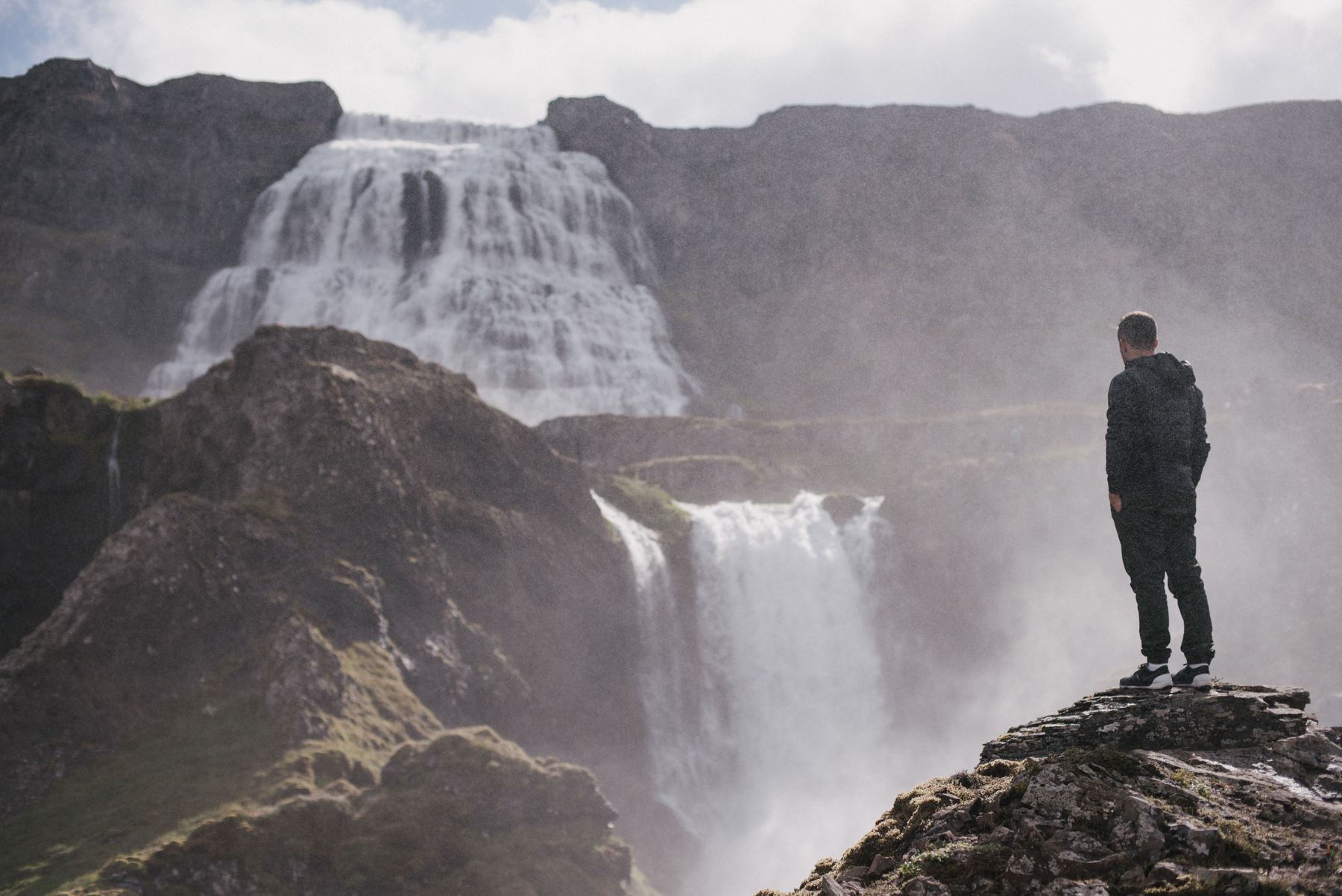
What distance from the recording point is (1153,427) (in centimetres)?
694

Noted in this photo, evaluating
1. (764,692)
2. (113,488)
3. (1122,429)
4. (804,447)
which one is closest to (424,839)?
(113,488)

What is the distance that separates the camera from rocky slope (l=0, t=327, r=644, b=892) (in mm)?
22000

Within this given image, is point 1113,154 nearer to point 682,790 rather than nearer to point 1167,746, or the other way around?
point 682,790

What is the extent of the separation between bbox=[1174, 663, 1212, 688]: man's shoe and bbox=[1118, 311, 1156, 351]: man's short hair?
225cm

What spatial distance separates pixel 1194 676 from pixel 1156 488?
1300 mm

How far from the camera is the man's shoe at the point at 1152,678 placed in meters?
6.87

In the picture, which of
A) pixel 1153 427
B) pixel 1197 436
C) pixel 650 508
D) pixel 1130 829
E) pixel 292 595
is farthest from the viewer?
pixel 650 508

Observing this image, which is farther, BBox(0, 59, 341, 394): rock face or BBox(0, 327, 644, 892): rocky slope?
BBox(0, 59, 341, 394): rock face

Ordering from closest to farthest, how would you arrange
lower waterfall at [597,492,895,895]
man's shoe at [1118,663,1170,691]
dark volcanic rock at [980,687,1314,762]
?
dark volcanic rock at [980,687,1314,762], man's shoe at [1118,663,1170,691], lower waterfall at [597,492,895,895]

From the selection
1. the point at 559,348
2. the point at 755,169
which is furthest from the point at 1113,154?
the point at 559,348

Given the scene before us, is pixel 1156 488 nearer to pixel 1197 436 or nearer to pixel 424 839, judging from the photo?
pixel 1197 436

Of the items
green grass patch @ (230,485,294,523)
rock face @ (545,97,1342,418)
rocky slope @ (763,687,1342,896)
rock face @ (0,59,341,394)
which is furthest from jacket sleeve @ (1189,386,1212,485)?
rock face @ (0,59,341,394)

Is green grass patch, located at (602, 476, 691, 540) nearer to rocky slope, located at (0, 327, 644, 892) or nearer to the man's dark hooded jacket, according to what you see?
rocky slope, located at (0, 327, 644, 892)

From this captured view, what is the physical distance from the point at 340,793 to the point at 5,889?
624 centimetres
